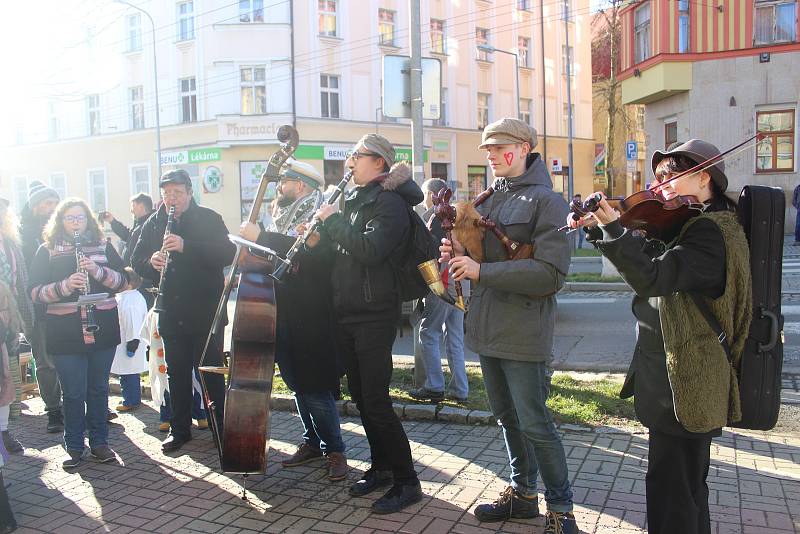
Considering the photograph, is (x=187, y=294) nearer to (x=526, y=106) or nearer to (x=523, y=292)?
(x=523, y=292)

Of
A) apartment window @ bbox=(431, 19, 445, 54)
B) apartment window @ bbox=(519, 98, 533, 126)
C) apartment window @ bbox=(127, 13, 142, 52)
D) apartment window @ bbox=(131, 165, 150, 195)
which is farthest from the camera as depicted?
apartment window @ bbox=(519, 98, 533, 126)

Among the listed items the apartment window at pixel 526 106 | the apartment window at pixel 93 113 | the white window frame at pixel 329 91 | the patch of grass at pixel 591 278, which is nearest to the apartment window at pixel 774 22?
the patch of grass at pixel 591 278

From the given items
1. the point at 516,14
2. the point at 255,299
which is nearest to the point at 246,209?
the point at 516,14

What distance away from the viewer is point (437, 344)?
606 cm

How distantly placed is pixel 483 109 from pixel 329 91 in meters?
8.74

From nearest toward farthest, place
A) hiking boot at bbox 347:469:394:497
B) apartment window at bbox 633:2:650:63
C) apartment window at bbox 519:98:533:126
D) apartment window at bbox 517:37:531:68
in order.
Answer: hiking boot at bbox 347:469:394:497 < apartment window at bbox 633:2:650:63 < apartment window at bbox 517:37:531:68 < apartment window at bbox 519:98:533:126

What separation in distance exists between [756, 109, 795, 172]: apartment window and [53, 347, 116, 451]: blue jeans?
20.2m

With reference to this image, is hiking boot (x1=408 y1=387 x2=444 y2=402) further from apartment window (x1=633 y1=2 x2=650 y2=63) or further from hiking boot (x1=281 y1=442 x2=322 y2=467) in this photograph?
A: apartment window (x1=633 y1=2 x2=650 y2=63)

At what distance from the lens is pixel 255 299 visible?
4.18m

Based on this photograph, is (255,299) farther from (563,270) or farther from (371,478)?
(563,270)

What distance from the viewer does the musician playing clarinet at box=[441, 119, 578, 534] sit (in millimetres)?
3434

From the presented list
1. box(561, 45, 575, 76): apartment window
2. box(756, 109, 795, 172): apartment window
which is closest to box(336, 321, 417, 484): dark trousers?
box(756, 109, 795, 172): apartment window

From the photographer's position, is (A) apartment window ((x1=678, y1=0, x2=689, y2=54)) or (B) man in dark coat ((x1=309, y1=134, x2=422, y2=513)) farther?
(A) apartment window ((x1=678, y1=0, x2=689, y2=54))

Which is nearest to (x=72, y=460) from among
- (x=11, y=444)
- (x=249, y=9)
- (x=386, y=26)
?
(x=11, y=444)
